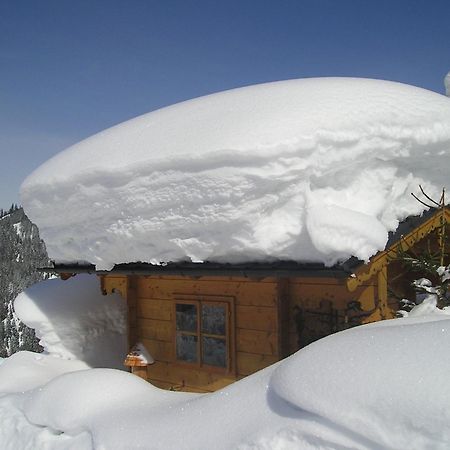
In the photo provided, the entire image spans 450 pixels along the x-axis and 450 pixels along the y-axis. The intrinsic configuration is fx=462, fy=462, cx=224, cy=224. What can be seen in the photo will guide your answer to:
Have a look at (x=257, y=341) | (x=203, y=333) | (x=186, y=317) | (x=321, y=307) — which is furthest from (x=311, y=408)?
(x=186, y=317)

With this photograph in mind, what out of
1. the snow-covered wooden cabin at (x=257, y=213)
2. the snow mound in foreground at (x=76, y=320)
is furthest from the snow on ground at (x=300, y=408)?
the snow mound in foreground at (x=76, y=320)

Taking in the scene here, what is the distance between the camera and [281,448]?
2.59 m

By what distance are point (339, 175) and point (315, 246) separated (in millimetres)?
941

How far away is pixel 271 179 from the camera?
457 centimetres

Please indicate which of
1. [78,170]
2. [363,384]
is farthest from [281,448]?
[78,170]

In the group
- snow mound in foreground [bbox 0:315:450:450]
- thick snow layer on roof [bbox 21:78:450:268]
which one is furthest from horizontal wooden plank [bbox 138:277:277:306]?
snow mound in foreground [bbox 0:315:450:450]

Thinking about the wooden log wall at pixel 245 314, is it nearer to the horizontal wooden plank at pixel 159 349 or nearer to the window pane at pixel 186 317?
the horizontal wooden plank at pixel 159 349

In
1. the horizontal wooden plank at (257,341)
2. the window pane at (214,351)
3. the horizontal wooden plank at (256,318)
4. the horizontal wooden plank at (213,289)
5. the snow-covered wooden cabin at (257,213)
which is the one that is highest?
the snow-covered wooden cabin at (257,213)

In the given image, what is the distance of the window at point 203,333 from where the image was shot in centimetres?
587

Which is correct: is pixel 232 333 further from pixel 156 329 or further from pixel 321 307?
pixel 156 329

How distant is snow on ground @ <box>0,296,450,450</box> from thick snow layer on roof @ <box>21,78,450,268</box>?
1.41 metres

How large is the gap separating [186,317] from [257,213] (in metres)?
2.24

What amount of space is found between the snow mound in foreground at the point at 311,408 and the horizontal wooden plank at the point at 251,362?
→ 1529 mm

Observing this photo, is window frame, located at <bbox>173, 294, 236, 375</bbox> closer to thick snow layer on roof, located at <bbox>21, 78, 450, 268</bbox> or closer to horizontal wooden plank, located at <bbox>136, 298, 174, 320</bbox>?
horizontal wooden plank, located at <bbox>136, 298, 174, 320</bbox>
